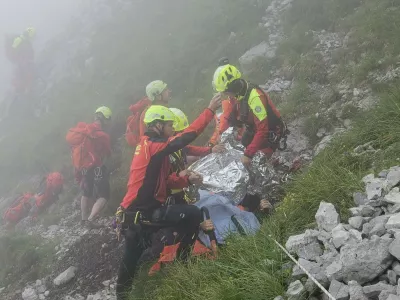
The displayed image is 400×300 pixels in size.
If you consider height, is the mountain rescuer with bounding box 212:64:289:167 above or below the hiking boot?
above

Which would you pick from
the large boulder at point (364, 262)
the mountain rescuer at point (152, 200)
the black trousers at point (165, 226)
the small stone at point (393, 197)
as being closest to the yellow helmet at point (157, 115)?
the mountain rescuer at point (152, 200)

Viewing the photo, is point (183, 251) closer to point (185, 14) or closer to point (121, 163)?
point (121, 163)

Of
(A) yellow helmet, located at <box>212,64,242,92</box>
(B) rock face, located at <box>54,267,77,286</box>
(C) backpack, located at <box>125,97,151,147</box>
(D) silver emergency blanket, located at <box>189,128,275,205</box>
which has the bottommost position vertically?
(B) rock face, located at <box>54,267,77,286</box>

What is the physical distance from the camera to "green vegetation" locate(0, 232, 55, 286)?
24.6ft

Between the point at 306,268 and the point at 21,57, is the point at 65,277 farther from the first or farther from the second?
the point at 21,57

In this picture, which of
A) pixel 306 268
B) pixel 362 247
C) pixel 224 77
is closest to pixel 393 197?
pixel 362 247

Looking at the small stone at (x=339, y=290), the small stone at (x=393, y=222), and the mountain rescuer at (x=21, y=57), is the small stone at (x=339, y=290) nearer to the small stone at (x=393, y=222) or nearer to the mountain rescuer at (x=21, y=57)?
the small stone at (x=393, y=222)

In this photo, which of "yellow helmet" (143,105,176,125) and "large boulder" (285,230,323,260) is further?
"yellow helmet" (143,105,176,125)

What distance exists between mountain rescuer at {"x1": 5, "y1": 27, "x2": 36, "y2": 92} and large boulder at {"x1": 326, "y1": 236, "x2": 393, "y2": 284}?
1806 centimetres

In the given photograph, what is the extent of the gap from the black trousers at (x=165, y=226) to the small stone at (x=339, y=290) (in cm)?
269

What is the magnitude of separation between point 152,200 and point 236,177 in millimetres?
1682

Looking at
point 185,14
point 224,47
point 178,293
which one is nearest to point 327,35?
point 224,47

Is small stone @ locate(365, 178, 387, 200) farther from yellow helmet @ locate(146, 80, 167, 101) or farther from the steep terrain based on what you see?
yellow helmet @ locate(146, 80, 167, 101)

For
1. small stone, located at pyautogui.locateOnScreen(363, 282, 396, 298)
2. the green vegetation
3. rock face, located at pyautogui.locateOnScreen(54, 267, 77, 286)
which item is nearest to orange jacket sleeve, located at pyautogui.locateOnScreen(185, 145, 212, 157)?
rock face, located at pyautogui.locateOnScreen(54, 267, 77, 286)
